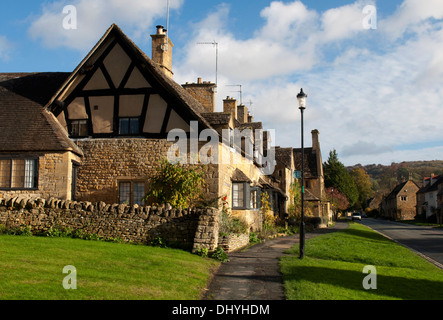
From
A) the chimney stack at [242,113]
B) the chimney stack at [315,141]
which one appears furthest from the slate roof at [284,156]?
the chimney stack at [315,141]

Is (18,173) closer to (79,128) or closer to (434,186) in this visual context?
(79,128)

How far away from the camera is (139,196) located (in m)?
18.9

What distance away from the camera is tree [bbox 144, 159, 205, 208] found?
1770 cm

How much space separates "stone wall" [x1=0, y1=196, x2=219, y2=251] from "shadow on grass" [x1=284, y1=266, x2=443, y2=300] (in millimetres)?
4564

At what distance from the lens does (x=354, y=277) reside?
11.0 metres

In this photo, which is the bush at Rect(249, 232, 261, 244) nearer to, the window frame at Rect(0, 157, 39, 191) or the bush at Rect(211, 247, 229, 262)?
the bush at Rect(211, 247, 229, 262)

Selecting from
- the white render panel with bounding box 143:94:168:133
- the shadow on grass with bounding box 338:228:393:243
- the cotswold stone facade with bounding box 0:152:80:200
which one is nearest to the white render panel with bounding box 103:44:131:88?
the white render panel with bounding box 143:94:168:133

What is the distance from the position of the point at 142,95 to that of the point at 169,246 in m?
7.83

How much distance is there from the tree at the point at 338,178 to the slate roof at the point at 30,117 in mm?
58305

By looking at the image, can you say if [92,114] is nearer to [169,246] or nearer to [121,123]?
[121,123]

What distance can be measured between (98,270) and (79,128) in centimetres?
1157
